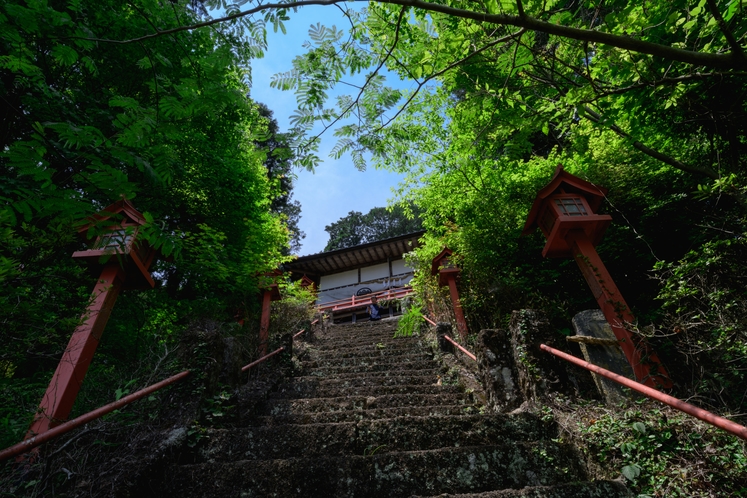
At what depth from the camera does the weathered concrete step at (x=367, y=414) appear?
366 cm

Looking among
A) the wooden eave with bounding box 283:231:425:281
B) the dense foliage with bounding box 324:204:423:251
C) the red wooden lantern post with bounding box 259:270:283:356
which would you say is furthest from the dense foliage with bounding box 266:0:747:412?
the dense foliage with bounding box 324:204:423:251

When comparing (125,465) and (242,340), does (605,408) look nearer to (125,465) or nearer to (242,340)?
(125,465)

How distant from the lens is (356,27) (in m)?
2.61

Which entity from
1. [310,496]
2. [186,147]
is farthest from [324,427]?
[186,147]

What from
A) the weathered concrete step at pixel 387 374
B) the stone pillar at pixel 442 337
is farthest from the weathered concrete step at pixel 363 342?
the weathered concrete step at pixel 387 374

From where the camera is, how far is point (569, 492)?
2.00 m

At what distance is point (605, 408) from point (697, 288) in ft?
4.21

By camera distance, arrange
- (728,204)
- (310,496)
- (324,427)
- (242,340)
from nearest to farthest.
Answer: (310,496) → (324,427) → (728,204) → (242,340)

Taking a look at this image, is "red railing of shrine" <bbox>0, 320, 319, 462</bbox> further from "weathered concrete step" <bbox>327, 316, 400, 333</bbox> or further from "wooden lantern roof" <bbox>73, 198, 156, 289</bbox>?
"weathered concrete step" <bbox>327, 316, 400, 333</bbox>

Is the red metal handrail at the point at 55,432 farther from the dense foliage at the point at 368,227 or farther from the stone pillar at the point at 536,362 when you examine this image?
the dense foliage at the point at 368,227

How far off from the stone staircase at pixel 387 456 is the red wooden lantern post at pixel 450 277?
6.56 feet

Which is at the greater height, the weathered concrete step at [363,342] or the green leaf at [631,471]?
the weathered concrete step at [363,342]

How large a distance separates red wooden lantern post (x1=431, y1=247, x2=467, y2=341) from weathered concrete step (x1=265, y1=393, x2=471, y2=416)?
1.94 meters

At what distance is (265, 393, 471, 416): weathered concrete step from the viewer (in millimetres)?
4215
